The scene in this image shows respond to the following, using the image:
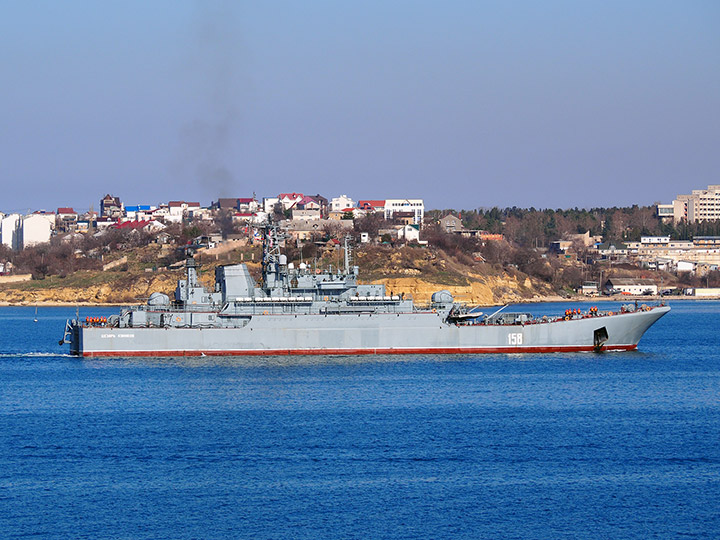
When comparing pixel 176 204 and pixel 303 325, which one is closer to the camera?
pixel 303 325

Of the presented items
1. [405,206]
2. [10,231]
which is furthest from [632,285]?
[10,231]

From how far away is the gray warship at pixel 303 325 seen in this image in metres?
49.4

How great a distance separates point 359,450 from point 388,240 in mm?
93853

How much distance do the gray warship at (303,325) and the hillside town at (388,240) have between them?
46.8m

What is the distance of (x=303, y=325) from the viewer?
162 feet

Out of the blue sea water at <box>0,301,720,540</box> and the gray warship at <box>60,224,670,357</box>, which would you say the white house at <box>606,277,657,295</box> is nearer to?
the gray warship at <box>60,224,670,357</box>

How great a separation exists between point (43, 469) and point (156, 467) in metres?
3.10

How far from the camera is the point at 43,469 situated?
26.9 meters

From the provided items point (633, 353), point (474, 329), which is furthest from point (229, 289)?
point (633, 353)

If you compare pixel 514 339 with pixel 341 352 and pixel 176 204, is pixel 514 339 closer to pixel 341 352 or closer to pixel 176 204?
pixel 341 352

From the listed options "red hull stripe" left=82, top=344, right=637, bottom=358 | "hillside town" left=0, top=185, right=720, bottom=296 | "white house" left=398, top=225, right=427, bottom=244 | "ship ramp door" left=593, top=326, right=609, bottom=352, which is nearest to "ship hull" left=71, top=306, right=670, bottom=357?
"red hull stripe" left=82, top=344, right=637, bottom=358

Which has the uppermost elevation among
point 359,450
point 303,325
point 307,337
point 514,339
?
point 303,325

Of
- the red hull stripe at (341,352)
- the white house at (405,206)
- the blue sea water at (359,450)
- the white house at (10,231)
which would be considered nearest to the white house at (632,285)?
the white house at (405,206)

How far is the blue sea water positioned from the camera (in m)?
22.5
